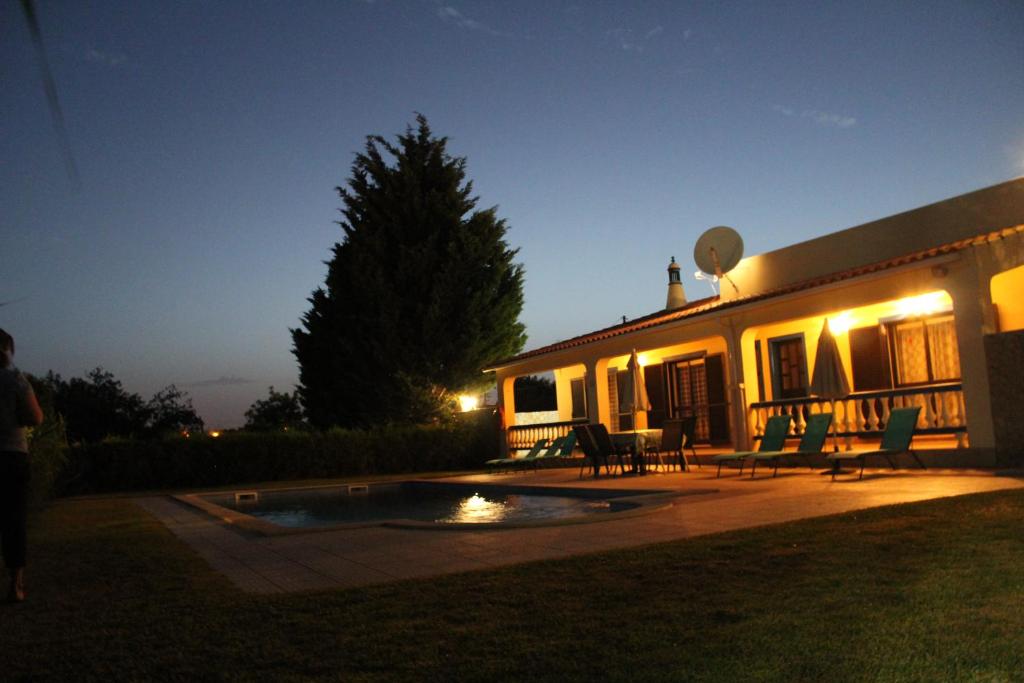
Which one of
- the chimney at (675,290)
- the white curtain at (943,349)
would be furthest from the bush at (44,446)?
the chimney at (675,290)

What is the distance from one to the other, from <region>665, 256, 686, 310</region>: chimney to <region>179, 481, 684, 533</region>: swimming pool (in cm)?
1056

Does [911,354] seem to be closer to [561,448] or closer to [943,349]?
[943,349]

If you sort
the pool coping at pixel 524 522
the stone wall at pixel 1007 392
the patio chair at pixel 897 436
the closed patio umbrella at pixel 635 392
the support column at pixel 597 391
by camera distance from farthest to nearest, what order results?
the support column at pixel 597 391 → the closed patio umbrella at pixel 635 392 → the stone wall at pixel 1007 392 → the patio chair at pixel 897 436 → the pool coping at pixel 524 522

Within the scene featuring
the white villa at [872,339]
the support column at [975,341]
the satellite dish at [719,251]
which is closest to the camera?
the support column at [975,341]

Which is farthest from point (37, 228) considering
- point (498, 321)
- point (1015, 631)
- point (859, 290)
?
point (498, 321)

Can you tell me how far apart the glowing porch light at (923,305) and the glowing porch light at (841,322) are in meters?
1.01

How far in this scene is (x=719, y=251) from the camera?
19.8 meters

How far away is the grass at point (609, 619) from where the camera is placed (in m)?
3.33

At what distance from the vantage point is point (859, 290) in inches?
536

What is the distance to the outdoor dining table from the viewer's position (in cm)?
1488

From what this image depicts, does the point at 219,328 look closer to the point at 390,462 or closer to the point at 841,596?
the point at 390,462

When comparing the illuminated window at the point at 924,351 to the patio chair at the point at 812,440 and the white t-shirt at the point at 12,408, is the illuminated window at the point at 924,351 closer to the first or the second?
the patio chair at the point at 812,440

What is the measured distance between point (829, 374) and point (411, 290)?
62.8ft

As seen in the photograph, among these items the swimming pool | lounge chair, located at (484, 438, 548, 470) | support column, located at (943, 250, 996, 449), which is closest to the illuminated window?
support column, located at (943, 250, 996, 449)
